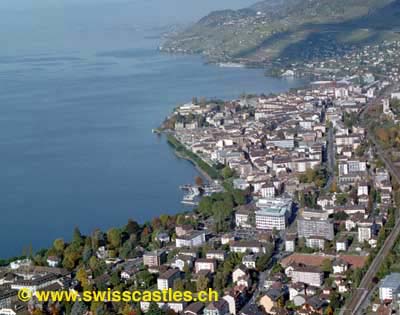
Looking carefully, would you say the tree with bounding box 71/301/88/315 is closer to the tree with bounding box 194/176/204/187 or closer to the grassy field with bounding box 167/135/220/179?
the tree with bounding box 194/176/204/187

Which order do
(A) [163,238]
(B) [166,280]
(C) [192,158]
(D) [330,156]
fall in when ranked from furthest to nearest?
(C) [192,158] → (D) [330,156] → (A) [163,238] → (B) [166,280]

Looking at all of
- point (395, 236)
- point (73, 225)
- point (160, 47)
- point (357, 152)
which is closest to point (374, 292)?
point (395, 236)

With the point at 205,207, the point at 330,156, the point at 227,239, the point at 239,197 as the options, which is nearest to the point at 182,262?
the point at 227,239

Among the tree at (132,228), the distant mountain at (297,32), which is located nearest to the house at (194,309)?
the tree at (132,228)

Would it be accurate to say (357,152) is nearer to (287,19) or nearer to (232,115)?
(232,115)

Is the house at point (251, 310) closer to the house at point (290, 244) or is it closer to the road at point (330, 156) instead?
the house at point (290, 244)

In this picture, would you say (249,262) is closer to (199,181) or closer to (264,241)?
(264,241)
